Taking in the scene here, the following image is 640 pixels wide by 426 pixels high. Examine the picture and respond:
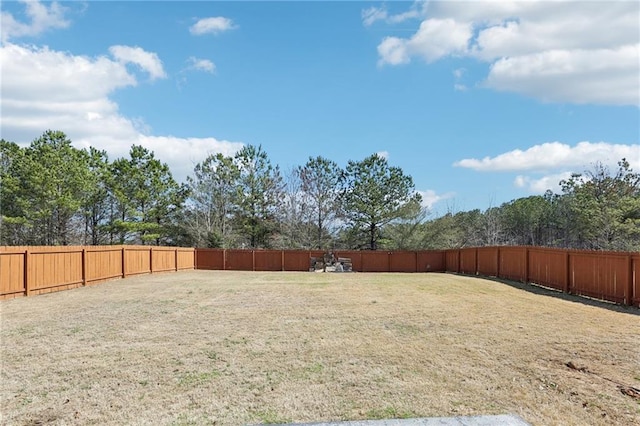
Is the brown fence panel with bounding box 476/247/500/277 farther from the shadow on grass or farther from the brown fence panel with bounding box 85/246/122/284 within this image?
the brown fence panel with bounding box 85/246/122/284

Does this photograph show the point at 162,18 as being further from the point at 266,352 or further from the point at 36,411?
the point at 36,411

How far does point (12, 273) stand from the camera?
1090 centimetres

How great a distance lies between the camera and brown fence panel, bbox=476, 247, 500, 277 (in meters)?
18.9

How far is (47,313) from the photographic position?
8781mm

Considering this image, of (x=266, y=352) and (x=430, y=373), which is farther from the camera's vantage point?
(x=266, y=352)

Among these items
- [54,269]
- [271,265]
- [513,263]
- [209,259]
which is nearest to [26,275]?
[54,269]

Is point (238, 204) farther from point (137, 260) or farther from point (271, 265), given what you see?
point (137, 260)

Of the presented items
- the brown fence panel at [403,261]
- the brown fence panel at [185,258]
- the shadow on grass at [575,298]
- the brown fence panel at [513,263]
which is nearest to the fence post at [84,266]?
the brown fence panel at [185,258]

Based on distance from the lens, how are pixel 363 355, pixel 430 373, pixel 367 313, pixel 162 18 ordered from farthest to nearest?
pixel 162 18, pixel 367 313, pixel 363 355, pixel 430 373

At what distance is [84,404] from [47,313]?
5.83 metres

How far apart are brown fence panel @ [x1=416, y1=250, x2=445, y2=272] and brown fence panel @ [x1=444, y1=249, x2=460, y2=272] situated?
48 centimetres

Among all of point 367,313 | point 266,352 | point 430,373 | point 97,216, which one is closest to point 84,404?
point 266,352

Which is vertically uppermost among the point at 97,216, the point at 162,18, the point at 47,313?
the point at 162,18

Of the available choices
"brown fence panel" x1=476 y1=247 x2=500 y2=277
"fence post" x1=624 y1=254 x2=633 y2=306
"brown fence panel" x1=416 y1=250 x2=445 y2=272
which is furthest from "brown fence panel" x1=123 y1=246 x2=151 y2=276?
"fence post" x1=624 y1=254 x2=633 y2=306
